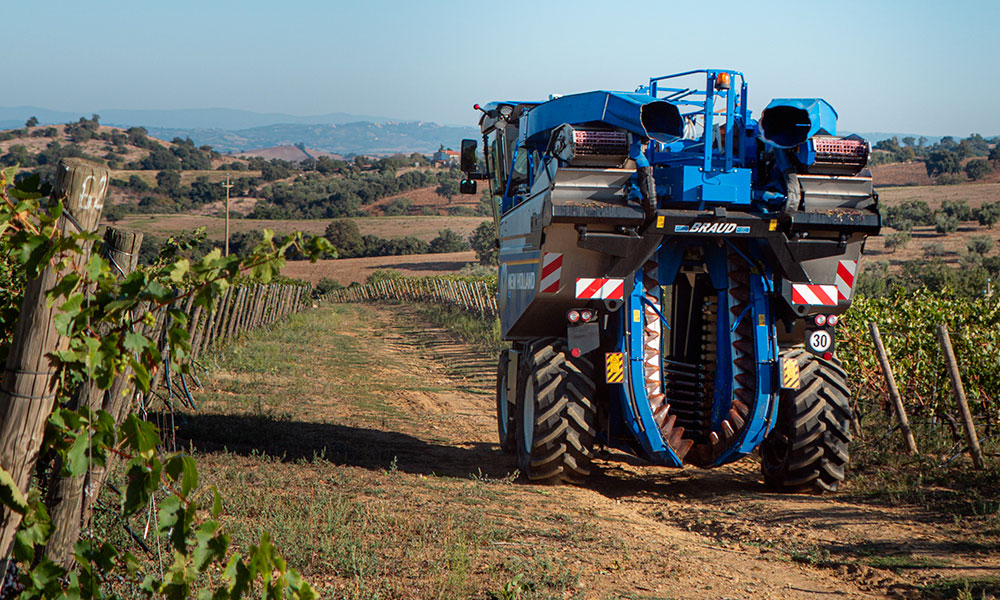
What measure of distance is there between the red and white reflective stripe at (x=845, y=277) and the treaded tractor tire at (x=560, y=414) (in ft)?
7.37

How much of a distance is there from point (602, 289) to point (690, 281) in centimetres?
120

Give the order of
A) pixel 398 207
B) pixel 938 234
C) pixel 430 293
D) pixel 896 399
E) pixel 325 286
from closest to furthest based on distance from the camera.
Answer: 1. pixel 896 399
2. pixel 430 293
3. pixel 938 234
4. pixel 325 286
5. pixel 398 207

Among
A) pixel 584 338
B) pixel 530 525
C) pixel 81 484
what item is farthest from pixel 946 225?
pixel 81 484

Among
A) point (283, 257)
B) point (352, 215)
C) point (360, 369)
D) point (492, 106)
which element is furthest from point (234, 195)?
point (283, 257)

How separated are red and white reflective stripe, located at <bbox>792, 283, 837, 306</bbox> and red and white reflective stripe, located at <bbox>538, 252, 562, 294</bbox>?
6.63 feet

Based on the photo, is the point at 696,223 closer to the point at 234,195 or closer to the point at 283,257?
the point at 283,257

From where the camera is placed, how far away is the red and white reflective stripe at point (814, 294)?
749cm

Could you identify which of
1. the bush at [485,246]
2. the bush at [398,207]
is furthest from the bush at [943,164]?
the bush at [398,207]

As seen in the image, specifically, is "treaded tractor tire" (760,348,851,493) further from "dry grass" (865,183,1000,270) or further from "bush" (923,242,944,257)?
"bush" (923,242,944,257)

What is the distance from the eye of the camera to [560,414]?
7621 mm

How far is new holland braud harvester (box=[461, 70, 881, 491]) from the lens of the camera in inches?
280

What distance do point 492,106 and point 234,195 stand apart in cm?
10530

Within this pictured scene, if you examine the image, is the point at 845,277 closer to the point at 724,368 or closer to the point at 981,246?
the point at 724,368

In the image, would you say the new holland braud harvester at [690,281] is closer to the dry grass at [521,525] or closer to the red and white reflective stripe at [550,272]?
the red and white reflective stripe at [550,272]
